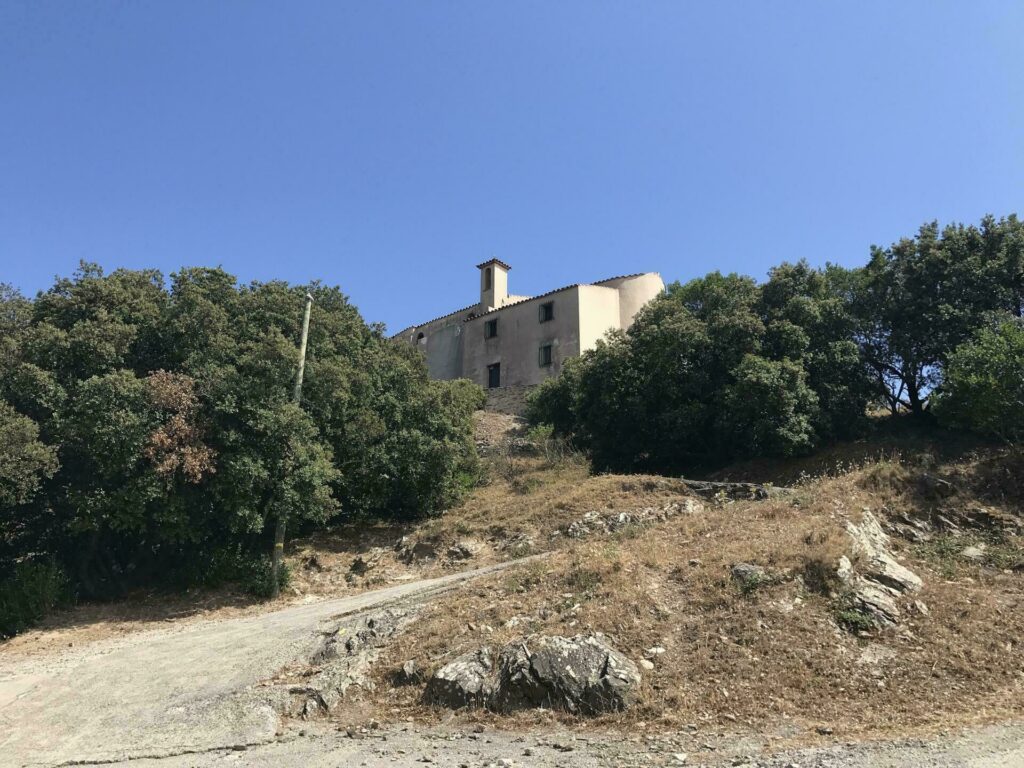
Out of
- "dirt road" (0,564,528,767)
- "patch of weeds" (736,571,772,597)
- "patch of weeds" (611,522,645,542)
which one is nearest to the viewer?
"dirt road" (0,564,528,767)

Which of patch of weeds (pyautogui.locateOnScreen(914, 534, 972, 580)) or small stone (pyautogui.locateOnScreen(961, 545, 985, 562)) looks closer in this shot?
patch of weeds (pyautogui.locateOnScreen(914, 534, 972, 580))

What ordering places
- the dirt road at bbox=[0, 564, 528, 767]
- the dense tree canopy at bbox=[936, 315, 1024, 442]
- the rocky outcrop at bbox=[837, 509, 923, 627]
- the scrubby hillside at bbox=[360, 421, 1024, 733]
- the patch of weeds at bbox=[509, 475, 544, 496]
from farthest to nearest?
the patch of weeds at bbox=[509, 475, 544, 496], the dense tree canopy at bbox=[936, 315, 1024, 442], the rocky outcrop at bbox=[837, 509, 923, 627], the dirt road at bbox=[0, 564, 528, 767], the scrubby hillside at bbox=[360, 421, 1024, 733]

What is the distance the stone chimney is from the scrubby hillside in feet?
89.5

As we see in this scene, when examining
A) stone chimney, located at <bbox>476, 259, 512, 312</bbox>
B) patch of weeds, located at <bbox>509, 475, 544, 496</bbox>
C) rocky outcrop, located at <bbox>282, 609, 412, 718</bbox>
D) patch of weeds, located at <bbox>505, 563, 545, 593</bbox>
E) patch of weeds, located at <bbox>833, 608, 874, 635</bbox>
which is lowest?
rocky outcrop, located at <bbox>282, 609, 412, 718</bbox>

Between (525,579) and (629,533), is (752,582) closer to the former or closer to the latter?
(525,579)

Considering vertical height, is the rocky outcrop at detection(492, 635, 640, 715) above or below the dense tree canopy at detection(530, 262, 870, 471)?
below

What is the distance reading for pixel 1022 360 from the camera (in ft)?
52.9

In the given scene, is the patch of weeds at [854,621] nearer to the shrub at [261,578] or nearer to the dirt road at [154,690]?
the dirt road at [154,690]

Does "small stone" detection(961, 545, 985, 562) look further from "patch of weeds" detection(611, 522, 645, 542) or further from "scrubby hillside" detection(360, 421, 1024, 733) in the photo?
"patch of weeds" detection(611, 522, 645, 542)

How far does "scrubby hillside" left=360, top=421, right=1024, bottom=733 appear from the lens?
26.1ft

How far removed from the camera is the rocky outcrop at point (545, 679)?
8117mm

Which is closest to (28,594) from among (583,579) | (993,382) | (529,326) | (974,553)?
(583,579)

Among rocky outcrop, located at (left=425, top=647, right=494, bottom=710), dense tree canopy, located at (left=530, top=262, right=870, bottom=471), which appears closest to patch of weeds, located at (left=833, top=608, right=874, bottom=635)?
rocky outcrop, located at (left=425, top=647, right=494, bottom=710)

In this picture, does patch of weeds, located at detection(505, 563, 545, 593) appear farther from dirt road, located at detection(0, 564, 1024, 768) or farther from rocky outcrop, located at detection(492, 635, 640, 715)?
rocky outcrop, located at detection(492, 635, 640, 715)
